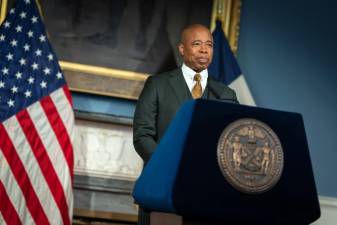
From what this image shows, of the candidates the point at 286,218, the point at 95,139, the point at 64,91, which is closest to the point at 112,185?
the point at 95,139

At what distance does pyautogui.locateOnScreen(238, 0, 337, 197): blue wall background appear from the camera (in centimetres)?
507

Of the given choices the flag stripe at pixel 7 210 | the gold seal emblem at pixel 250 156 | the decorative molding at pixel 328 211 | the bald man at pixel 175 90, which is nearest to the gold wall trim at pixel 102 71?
the flag stripe at pixel 7 210

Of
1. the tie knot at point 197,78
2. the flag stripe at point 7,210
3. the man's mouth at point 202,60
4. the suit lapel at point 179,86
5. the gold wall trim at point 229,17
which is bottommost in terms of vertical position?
the flag stripe at point 7,210

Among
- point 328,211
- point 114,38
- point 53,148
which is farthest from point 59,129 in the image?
point 328,211

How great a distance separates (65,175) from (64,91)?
60 centimetres

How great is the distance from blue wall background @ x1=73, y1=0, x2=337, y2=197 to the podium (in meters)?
3.14

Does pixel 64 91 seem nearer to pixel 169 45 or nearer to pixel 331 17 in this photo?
pixel 169 45

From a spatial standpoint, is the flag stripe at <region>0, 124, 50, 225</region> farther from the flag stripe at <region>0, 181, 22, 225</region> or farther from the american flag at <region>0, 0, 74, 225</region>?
the flag stripe at <region>0, 181, 22, 225</region>

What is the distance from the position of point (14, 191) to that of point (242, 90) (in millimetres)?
1974

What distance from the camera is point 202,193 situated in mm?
1761

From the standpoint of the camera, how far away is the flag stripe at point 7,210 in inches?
153

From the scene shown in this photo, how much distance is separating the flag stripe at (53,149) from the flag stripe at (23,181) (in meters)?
0.19

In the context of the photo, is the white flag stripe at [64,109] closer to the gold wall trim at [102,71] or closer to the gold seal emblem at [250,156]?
the gold wall trim at [102,71]

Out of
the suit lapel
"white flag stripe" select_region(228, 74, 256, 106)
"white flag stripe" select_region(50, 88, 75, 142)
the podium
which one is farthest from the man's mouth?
"white flag stripe" select_region(228, 74, 256, 106)
